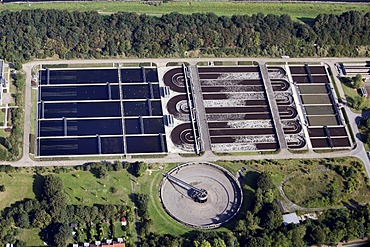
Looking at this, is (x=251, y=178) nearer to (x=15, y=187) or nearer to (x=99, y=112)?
(x=99, y=112)

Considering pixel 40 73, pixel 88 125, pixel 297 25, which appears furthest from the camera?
pixel 297 25

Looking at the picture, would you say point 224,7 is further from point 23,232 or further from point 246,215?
point 23,232

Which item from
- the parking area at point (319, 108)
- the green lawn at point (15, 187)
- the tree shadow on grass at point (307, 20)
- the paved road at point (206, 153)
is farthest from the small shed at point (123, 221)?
the tree shadow on grass at point (307, 20)

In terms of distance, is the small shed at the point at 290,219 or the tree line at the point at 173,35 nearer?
the small shed at the point at 290,219

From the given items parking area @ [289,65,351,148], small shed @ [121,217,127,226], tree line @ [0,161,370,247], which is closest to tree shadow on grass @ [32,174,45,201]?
tree line @ [0,161,370,247]

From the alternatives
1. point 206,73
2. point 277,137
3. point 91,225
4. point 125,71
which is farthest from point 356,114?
point 91,225

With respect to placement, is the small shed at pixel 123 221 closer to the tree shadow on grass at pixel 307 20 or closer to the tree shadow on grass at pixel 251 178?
the tree shadow on grass at pixel 251 178
